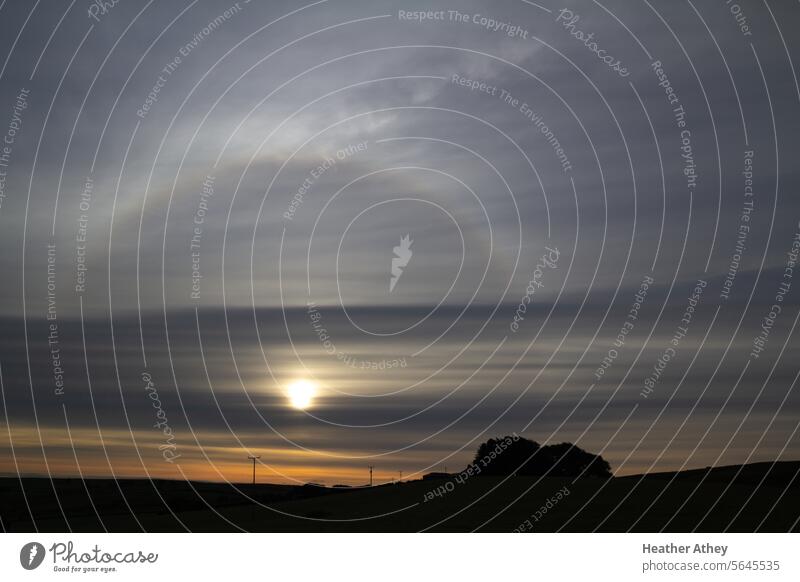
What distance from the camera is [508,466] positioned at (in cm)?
5972
